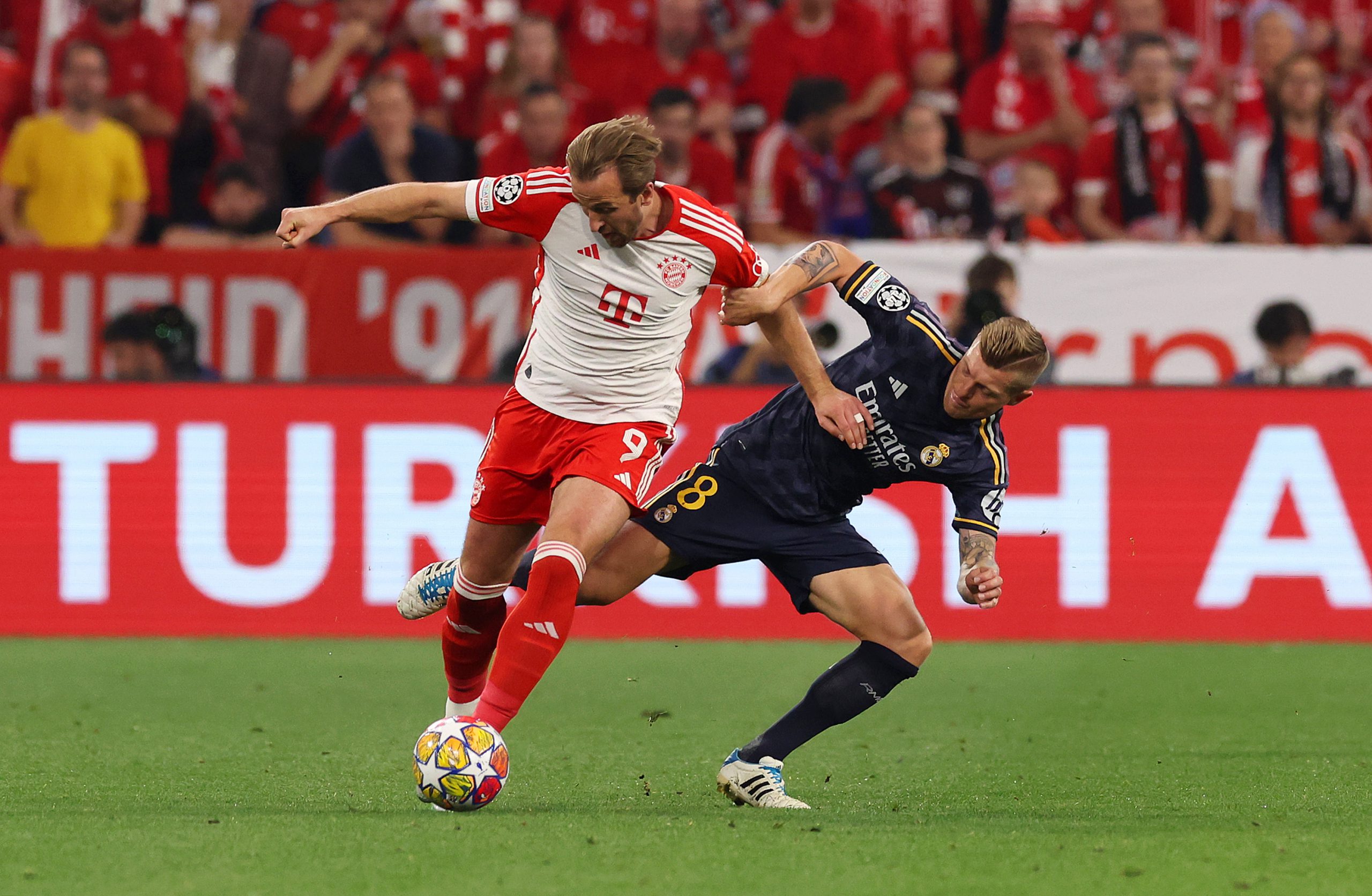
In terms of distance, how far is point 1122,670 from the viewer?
29.2 ft

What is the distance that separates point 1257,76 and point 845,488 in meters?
8.11

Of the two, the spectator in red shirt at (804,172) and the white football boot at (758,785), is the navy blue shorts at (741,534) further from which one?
the spectator in red shirt at (804,172)

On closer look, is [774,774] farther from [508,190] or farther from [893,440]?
[508,190]

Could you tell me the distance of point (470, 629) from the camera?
6.19 m

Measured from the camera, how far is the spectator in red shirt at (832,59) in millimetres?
12484

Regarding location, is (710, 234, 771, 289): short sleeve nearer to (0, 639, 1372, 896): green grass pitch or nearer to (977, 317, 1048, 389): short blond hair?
(977, 317, 1048, 389): short blond hair

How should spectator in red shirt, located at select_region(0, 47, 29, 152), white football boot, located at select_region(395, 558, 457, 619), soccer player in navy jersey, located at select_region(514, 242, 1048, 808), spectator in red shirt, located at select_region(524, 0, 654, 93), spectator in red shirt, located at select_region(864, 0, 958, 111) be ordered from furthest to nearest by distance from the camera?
spectator in red shirt, located at select_region(864, 0, 958, 111)
spectator in red shirt, located at select_region(524, 0, 654, 93)
spectator in red shirt, located at select_region(0, 47, 29, 152)
white football boot, located at select_region(395, 558, 457, 619)
soccer player in navy jersey, located at select_region(514, 242, 1048, 808)

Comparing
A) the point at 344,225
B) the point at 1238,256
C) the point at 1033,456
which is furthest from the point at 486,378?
the point at 1238,256

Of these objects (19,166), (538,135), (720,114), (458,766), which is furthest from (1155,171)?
(458,766)

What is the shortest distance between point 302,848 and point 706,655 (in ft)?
15.7

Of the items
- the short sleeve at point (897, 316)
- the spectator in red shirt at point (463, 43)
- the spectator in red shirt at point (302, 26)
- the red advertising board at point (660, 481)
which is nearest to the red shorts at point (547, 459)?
the short sleeve at point (897, 316)

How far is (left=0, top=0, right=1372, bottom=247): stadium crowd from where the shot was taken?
1141 centimetres

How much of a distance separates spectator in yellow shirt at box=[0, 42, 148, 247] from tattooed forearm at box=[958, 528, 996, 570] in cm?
727

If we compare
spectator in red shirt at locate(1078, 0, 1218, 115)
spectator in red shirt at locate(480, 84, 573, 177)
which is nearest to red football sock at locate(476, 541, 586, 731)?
spectator in red shirt at locate(480, 84, 573, 177)
